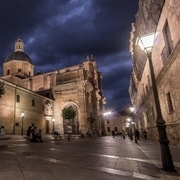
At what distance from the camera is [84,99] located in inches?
1598

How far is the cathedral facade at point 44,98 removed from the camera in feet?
88.8

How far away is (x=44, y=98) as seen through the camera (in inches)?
1470

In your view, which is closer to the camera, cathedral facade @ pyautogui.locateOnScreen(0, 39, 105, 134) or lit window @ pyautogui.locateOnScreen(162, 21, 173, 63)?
lit window @ pyautogui.locateOnScreen(162, 21, 173, 63)

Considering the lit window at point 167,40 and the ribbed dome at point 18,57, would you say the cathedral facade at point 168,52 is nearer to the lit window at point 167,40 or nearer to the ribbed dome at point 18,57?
the lit window at point 167,40

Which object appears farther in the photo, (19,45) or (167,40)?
(19,45)

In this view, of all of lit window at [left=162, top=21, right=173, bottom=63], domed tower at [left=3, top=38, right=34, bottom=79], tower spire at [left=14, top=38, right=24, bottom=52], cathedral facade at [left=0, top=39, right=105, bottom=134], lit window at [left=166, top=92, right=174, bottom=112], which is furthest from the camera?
tower spire at [left=14, top=38, right=24, bottom=52]

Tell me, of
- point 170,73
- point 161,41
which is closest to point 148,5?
point 161,41

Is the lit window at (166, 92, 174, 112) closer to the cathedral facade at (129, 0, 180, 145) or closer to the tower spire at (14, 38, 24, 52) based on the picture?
the cathedral facade at (129, 0, 180, 145)

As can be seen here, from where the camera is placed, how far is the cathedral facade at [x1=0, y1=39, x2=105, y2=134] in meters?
27.1

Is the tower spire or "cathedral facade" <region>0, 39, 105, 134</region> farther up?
the tower spire

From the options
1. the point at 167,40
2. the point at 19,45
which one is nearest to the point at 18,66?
the point at 19,45

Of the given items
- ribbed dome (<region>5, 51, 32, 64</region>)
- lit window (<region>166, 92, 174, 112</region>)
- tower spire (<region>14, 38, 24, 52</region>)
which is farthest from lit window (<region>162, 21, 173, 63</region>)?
tower spire (<region>14, 38, 24, 52</region>)

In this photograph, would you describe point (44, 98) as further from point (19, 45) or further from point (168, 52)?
point (168, 52)

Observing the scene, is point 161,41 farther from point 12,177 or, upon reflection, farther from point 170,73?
point 12,177
